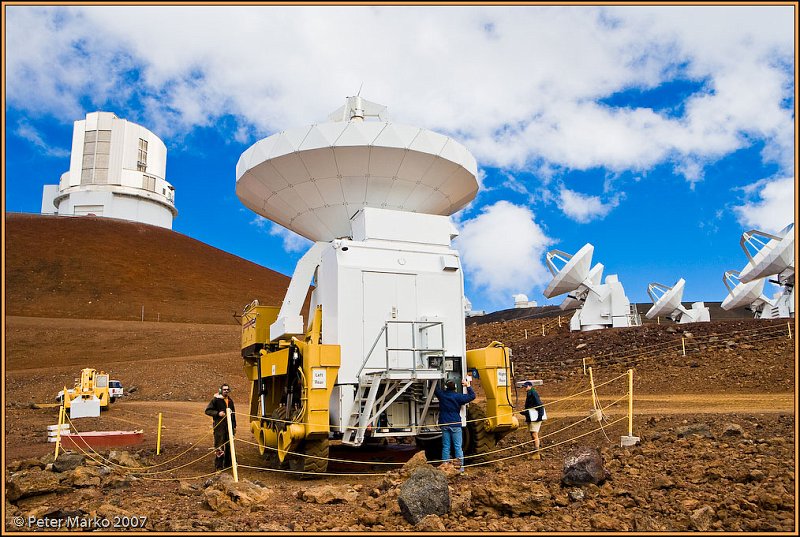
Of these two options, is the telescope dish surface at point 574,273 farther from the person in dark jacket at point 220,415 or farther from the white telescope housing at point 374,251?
the person in dark jacket at point 220,415

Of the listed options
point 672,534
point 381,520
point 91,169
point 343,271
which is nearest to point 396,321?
point 343,271

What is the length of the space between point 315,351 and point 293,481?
2.18 metres

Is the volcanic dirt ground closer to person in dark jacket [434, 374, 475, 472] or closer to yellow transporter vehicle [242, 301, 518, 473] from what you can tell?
yellow transporter vehicle [242, 301, 518, 473]

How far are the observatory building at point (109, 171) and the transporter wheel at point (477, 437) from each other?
250ft

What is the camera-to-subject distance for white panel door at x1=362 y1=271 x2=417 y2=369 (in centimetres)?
1138

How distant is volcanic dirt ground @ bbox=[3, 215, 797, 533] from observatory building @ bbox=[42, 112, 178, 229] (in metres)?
54.2

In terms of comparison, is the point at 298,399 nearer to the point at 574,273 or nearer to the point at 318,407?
the point at 318,407

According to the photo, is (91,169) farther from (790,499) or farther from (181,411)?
(790,499)

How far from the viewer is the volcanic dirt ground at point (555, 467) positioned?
6.46 m

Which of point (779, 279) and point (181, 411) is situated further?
point (779, 279)

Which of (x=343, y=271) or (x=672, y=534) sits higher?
(x=343, y=271)

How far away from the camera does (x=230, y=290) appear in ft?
228

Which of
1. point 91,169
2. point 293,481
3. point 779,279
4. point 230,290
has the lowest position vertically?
point 293,481

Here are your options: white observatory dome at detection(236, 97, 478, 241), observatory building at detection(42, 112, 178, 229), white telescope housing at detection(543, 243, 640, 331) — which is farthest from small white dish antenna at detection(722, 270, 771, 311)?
observatory building at detection(42, 112, 178, 229)
